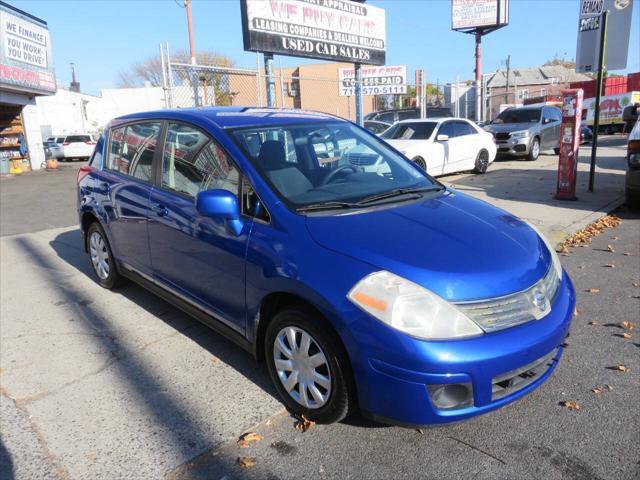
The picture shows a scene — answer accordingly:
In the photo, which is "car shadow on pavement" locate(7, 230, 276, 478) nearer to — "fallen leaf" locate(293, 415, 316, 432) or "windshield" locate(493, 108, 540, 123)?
"fallen leaf" locate(293, 415, 316, 432)

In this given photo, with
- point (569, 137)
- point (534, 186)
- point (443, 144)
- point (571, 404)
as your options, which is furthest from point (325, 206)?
point (443, 144)

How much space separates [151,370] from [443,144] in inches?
391

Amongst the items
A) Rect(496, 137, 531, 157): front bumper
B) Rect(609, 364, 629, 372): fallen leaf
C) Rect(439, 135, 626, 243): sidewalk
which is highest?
Rect(496, 137, 531, 157): front bumper

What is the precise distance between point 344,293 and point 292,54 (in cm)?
1153

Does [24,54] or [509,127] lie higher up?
[24,54]

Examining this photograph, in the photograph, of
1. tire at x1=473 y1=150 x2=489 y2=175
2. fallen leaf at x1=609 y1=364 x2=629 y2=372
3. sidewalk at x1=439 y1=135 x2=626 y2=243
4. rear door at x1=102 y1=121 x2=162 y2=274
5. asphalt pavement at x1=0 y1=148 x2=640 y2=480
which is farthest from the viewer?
tire at x1=473 y1=150 x2=489 y2=175

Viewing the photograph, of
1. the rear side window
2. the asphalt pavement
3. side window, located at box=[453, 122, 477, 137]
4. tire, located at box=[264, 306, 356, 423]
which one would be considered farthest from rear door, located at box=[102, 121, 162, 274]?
the rear side window

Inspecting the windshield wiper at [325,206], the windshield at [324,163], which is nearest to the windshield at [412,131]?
the windshield at [324,163]

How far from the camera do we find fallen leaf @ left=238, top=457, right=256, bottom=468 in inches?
99.0

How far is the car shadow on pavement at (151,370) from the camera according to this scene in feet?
9.03

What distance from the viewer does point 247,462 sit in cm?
253

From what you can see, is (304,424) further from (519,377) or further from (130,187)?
(130,187)

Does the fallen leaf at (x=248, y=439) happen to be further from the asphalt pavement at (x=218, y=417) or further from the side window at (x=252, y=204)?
the side window at (x=252, y=204)

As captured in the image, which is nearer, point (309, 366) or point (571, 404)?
point (309, 366)
